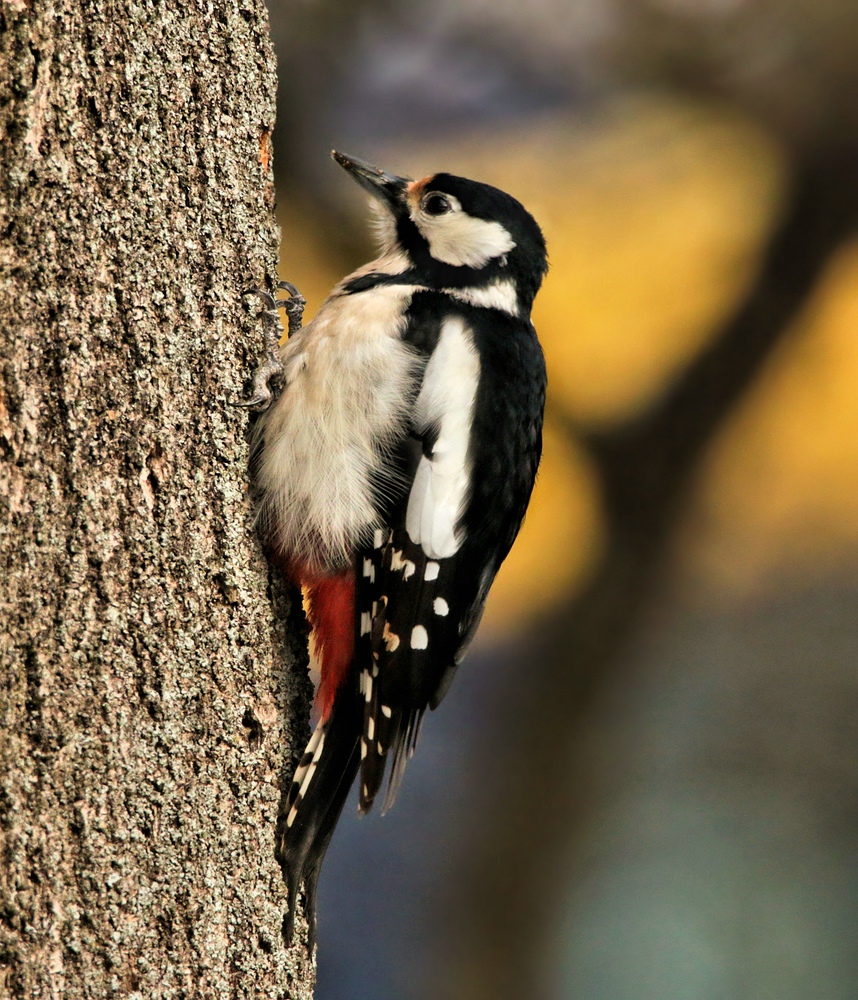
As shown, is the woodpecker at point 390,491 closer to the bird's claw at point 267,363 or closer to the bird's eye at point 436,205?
the bird's claw at point 267,363

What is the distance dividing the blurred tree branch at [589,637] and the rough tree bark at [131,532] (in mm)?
3262

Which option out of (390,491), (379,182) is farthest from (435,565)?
(379,182)

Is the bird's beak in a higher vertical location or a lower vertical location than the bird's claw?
higher

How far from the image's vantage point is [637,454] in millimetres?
4906

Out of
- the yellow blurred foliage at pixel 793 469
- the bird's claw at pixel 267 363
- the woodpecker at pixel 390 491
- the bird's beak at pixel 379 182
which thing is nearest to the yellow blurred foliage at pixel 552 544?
the yellow blurred foliage at pixel 793 469

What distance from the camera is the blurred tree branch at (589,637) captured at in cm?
484

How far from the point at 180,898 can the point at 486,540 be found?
837 millimetres

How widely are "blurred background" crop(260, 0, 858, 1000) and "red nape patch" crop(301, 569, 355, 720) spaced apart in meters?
2.64

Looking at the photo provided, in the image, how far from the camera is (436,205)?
8.05 ft

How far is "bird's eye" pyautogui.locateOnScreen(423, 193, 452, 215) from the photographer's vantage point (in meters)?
2.45

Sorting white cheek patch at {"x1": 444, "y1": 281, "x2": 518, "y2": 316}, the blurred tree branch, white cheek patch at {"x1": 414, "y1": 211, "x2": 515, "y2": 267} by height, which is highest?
white cheek patch at {"x1": 414, "y1": 211, "x2": 515, "y2": 267}

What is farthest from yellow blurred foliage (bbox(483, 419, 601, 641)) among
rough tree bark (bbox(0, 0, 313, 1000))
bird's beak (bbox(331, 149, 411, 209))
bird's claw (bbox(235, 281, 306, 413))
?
rough tree bark (bbox(0, 0, 313, 1000))

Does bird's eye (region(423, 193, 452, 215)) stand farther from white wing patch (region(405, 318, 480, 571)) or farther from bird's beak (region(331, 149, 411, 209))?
white wing patch (region(405, 318, 480, 571))

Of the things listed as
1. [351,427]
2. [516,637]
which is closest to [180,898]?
[351,427]
